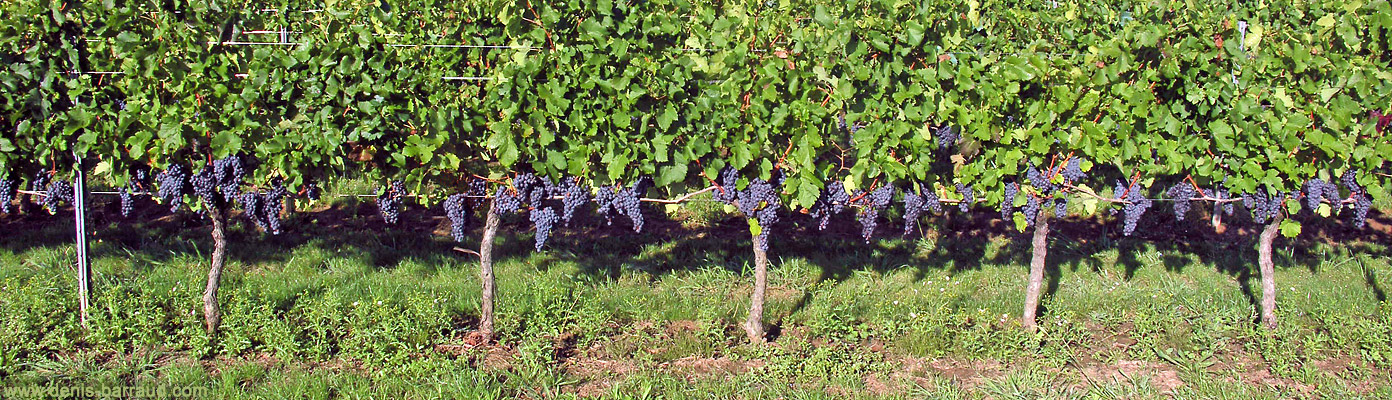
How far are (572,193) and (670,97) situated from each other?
653 mm

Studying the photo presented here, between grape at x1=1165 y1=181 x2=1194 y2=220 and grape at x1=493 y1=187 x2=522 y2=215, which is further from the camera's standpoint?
grape at x1=1165 y1=181 x2=1194 y2=220

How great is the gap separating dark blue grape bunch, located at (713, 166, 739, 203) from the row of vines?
0.02 meters

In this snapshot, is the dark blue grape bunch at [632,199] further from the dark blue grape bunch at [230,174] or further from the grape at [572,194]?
the dark blue grape bunch at [230,174]

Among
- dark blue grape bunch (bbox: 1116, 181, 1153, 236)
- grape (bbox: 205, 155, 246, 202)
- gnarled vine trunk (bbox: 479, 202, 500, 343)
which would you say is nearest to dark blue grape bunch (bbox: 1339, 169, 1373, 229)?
dark blue grape bunch (bbox: 1116, 181, 1153, 236)

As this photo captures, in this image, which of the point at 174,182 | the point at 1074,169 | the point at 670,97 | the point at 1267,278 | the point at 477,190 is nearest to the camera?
the point at 670,97

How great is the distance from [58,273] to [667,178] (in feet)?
11.6

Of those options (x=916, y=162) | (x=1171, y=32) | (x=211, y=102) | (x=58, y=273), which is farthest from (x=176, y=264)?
(x=1171, y=32)

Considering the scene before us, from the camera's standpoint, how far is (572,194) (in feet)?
15.4

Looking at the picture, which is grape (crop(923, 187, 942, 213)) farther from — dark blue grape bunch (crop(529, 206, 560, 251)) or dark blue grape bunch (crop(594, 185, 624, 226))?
dark blue grape bunch (crop(529, 206, 560, 251))

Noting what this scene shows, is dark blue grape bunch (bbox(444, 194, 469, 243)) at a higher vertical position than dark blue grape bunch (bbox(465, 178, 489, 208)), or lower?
lower

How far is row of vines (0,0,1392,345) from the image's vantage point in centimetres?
435

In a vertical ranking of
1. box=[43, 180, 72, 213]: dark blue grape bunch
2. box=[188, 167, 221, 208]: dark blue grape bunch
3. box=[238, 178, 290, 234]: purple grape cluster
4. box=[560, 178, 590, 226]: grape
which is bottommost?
box=[43, 180, 72, 213]: dark blue grape bunch

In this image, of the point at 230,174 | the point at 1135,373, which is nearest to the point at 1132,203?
the point at 1135,373

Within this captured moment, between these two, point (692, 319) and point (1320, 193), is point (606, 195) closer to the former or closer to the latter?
point (692, 319)
